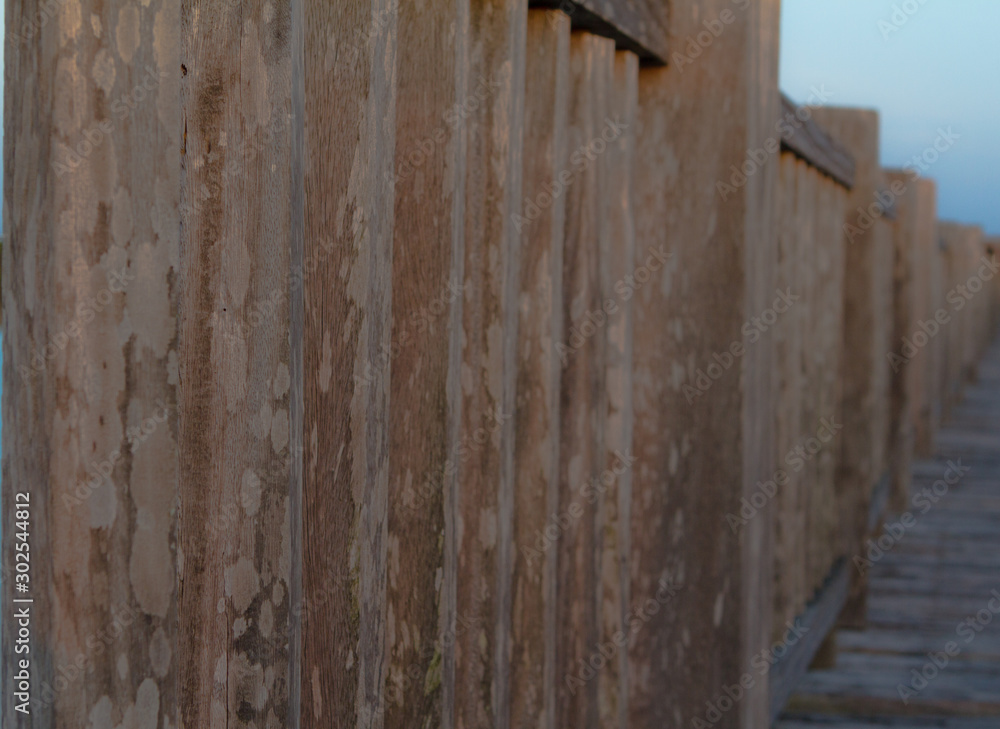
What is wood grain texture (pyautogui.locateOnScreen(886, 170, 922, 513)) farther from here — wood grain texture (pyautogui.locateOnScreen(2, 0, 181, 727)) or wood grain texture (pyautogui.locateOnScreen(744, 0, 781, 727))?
wood grain texture (pyautogui.locateOnScreen(2, 0, 181, 727))

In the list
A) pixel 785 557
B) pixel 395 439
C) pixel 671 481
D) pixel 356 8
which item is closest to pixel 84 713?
pixel 395 439

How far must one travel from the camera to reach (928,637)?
14.1 feet

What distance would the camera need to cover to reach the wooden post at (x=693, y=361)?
2125 millimetres

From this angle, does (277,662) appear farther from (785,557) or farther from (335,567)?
(785,557)

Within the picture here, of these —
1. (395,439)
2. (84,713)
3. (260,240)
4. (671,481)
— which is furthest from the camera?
(671,481)

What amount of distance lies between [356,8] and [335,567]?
53 centimetres

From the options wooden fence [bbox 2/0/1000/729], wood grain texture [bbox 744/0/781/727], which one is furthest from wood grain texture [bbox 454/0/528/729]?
wood grain texture [bbox 744/0/781/727]

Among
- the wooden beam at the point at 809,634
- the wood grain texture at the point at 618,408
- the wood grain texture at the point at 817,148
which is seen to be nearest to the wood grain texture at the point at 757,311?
the wood grain texture at the point at 618,408

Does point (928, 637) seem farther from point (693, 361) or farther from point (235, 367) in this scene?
point (235, 367)

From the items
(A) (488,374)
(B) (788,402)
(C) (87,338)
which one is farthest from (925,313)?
(C) (87,338)

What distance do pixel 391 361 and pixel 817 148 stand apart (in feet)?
8.49

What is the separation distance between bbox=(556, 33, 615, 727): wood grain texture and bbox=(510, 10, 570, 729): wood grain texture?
112mm

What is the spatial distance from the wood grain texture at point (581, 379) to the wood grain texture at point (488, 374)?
27 centimetres

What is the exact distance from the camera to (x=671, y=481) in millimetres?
2139
